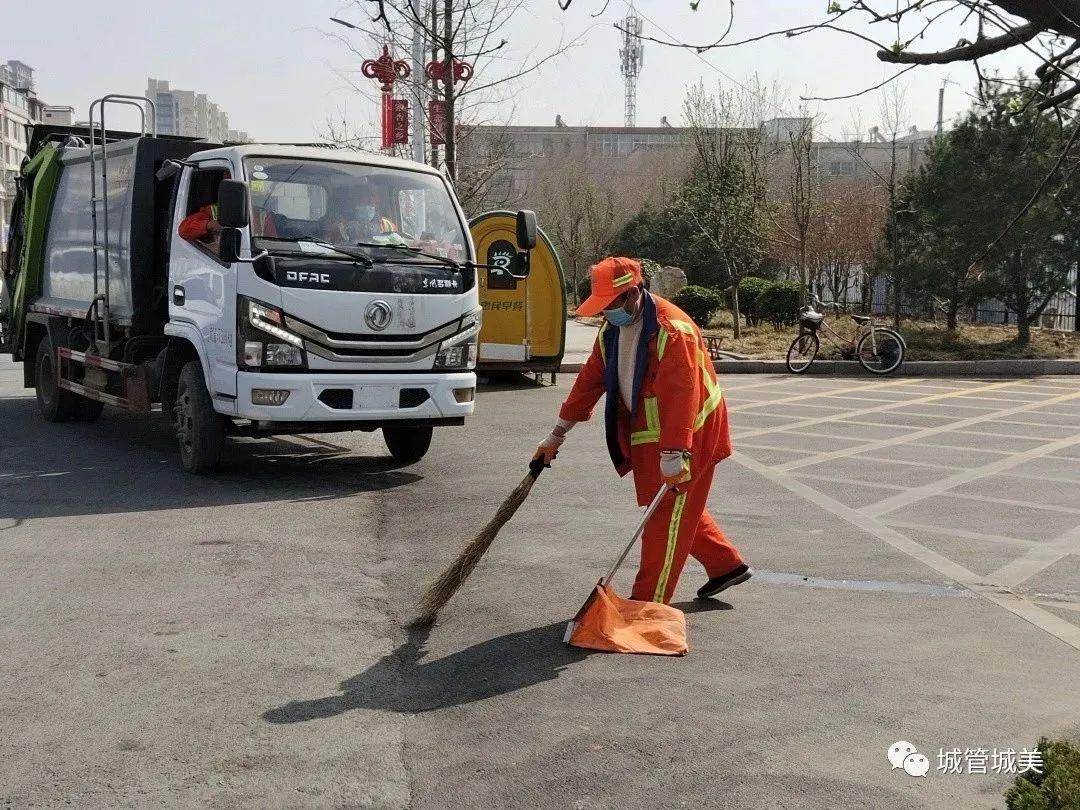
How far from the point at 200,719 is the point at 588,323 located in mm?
25587

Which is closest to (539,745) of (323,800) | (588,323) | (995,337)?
(323,800)

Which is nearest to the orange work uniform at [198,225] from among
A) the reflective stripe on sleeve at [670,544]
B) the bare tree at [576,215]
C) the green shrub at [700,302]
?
the reflective stripe on sleeve at [670,544]

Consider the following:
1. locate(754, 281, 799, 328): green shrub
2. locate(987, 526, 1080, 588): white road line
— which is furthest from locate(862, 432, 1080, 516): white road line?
locate(754, 281, 799, 328): green shrub

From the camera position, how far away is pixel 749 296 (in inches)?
996

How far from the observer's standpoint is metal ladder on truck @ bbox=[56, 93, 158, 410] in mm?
9938

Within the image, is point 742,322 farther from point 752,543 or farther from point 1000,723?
point 1000,723

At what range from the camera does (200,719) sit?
14.0 feet

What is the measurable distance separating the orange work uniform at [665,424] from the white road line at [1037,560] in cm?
197

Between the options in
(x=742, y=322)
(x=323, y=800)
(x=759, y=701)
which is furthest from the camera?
(x=742, y=322)

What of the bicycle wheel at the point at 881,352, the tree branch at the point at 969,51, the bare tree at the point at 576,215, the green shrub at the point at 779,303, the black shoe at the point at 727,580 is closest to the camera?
the tree branch at the point at 969,51

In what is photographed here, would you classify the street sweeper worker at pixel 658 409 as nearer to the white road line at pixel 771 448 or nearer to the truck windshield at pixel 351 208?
the truck windshield at pixel 351 208

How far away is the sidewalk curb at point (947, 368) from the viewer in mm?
18500

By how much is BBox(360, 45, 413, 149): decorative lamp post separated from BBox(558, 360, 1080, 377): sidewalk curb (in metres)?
5.47

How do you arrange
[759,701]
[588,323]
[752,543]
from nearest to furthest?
[759,701] → [752,543] → [588,323]
